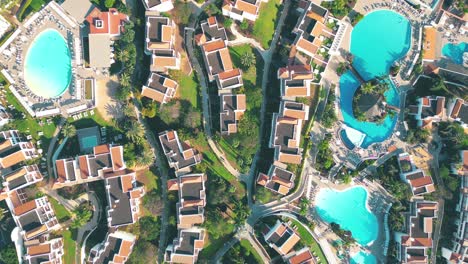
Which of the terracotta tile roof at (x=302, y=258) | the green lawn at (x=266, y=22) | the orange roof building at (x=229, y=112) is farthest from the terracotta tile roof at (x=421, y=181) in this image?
the green lawn at (x=266, y=22)

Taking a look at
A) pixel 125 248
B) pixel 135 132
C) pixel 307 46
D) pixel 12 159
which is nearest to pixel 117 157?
pixel 135 132

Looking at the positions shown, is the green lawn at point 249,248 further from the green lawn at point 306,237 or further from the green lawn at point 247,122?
the green lawn at point 247,122

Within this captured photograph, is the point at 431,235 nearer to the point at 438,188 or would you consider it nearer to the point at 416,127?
the point at 438,188

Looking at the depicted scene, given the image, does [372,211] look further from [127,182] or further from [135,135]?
[135,135]

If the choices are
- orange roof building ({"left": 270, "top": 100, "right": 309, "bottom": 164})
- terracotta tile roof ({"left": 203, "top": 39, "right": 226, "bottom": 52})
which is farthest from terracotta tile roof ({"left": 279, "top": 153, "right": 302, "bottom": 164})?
terracotta tile roof ({"left": 203, "top": 39, "right": 226, "bottom": 52})

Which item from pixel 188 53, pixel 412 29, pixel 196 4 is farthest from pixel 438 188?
pixel 196 4

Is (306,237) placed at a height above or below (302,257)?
above
